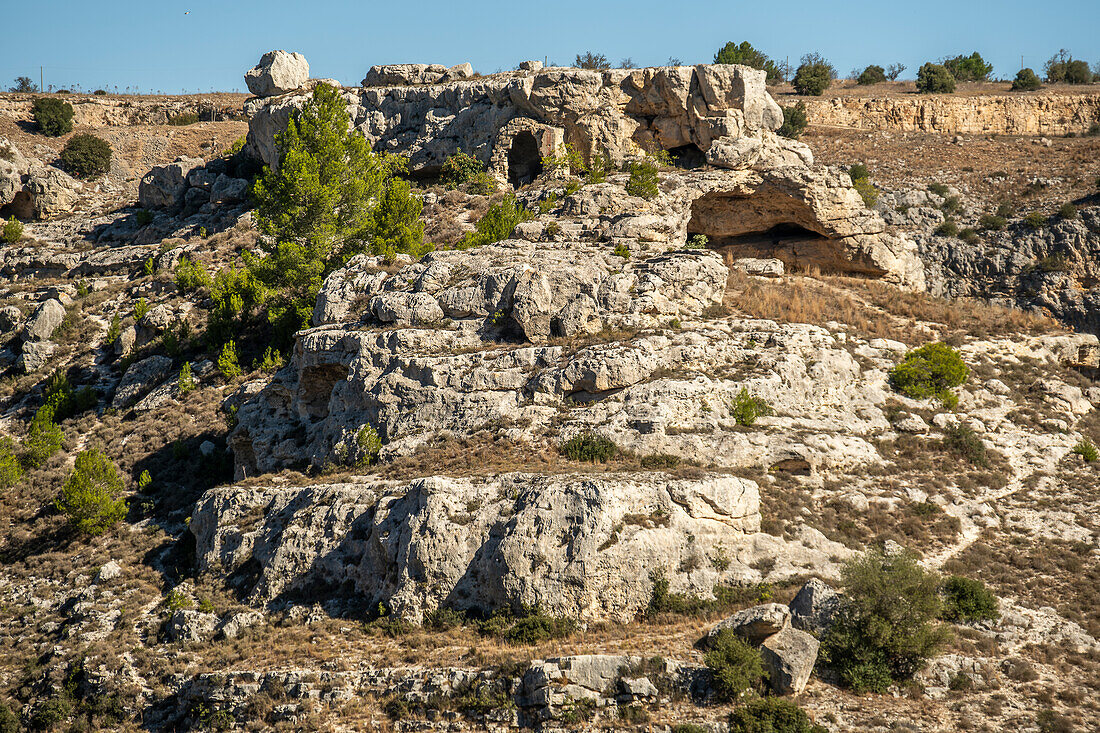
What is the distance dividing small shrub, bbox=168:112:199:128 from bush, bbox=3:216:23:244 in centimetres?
2004

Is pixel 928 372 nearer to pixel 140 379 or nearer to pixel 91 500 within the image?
pixel 91 500

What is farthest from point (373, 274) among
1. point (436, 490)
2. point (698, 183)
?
point (698, 183)

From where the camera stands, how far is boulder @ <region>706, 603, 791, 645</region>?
755 inches

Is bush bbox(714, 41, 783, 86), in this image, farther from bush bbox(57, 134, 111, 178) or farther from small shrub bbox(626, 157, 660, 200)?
bush bbox(57, 134, 111, 178)

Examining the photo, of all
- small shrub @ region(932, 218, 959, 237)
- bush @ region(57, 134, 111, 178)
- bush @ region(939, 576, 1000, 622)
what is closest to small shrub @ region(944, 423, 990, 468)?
bush @ region(939, 576, 1000, 622)

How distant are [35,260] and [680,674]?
49841mm

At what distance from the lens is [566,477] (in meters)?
23.8

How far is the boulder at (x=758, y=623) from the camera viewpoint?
19188 mm

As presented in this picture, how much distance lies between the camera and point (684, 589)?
2198 centimetres

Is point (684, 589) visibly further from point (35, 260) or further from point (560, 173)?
point (35, 260)

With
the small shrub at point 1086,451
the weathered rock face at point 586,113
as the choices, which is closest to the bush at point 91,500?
the weathered rock face at point 586,113

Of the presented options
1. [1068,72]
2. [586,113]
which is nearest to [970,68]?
[1068,72]

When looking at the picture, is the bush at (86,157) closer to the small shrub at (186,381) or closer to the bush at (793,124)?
the small shrub at (186,381)

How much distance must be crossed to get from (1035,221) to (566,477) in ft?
126
